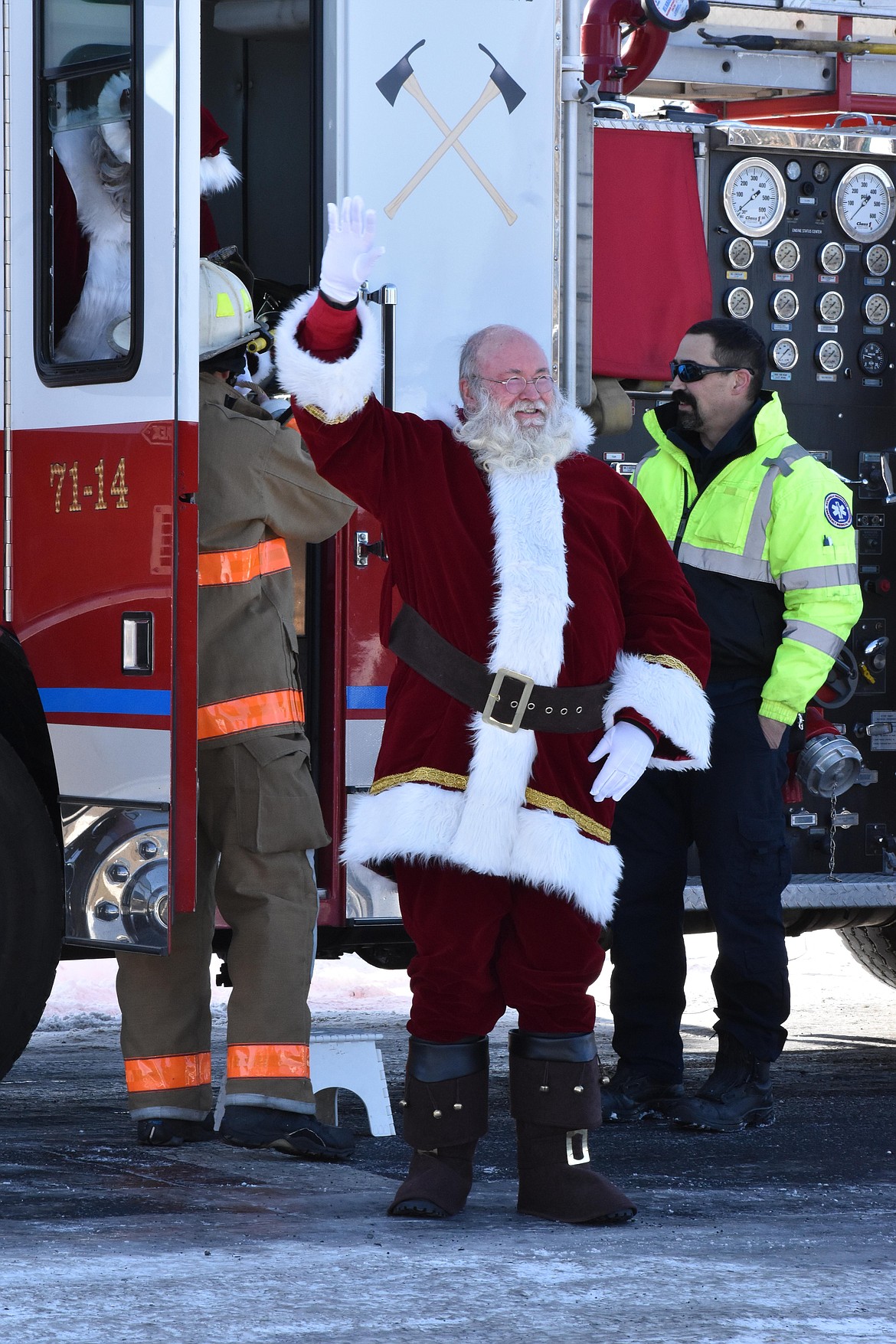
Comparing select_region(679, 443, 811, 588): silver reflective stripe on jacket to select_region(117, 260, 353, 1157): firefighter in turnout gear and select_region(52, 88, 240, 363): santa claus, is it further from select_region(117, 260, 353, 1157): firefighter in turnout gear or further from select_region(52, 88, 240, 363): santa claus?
select_region(52, 88, 240, 363): santa claus

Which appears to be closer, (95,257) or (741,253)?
(95,257)

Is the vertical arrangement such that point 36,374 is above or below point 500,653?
above

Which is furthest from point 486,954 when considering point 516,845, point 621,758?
point 621,758

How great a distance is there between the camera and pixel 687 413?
5.01 metres

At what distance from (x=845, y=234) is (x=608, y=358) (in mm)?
1047

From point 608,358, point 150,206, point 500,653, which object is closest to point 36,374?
point 150,206

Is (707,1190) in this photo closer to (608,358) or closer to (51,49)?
(608,358)

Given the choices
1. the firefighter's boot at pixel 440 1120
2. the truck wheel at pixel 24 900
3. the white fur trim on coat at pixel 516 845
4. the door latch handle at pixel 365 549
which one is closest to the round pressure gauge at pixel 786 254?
the door latch handle at pixel 365 549

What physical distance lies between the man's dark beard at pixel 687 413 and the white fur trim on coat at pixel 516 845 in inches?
64.5

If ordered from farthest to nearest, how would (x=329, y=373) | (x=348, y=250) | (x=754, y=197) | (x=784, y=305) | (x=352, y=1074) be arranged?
(x=784, y=305)
(x=754, y=197)
(x=352, y=1074)
(x=329, y=373)
(x=348, y=250)

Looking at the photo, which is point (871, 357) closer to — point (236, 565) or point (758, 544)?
point (758, 544)

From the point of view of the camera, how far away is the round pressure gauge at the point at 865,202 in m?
5.79

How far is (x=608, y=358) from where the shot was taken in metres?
5.25

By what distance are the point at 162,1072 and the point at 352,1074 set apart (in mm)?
466
